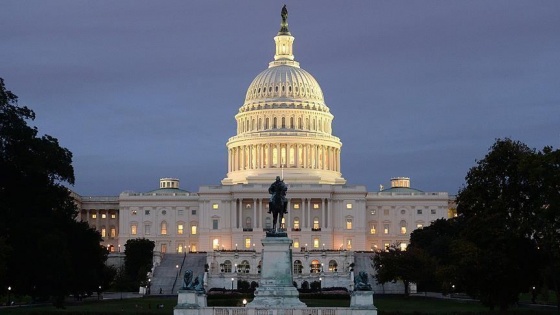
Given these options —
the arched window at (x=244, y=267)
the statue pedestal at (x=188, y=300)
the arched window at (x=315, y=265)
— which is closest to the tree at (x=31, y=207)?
the statue pedestal at (x=188, y=300)

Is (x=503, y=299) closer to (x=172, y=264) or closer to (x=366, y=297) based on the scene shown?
(x=366, y=297)

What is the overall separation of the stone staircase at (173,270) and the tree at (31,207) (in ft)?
160

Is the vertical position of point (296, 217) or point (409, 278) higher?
point (296, 217)

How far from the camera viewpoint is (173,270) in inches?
6156

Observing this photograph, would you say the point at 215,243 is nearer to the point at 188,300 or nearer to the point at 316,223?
the point at 316,223

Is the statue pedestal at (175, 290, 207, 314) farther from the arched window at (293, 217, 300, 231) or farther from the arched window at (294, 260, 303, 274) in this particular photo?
the arched window at (293, 217, 300, 231)

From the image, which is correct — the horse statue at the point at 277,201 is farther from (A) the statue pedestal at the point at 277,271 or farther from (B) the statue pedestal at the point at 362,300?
(B) the statue pedestal at the point at 362,300

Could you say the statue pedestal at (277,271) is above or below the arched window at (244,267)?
below

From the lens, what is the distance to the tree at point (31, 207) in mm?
86125

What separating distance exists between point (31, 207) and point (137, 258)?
71.5 meters

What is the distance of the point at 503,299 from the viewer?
81000 mm

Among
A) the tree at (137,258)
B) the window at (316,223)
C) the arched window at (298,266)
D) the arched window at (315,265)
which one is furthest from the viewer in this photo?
the window at (316,223)

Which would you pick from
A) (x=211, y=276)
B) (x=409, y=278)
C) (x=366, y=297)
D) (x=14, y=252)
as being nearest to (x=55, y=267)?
(x=14, y=252)

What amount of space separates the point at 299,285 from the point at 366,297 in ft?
262
